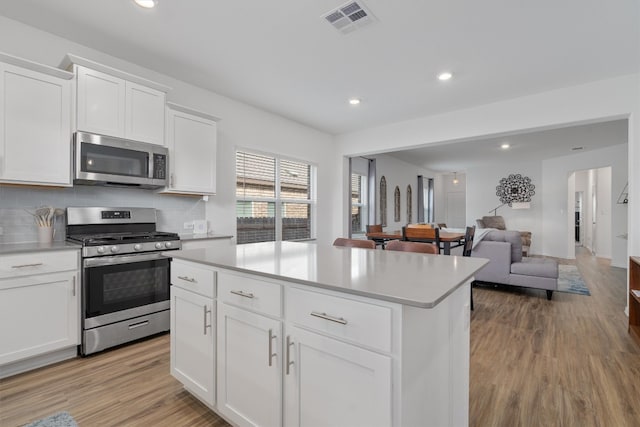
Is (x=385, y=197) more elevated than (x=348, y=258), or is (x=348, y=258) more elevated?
(x=385, y=197)

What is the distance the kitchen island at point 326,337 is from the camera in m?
1.04

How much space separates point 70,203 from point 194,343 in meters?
1.95

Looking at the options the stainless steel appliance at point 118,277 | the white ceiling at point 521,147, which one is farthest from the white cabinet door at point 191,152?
the white ceiling at point 521,147

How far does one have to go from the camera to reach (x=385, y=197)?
7438mm

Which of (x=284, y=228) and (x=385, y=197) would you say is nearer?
(x=284, y=228)

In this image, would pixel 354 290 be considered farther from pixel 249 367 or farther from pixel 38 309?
pixel 38 309

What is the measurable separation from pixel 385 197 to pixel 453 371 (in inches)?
245

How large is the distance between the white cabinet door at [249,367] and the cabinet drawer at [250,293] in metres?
0.04

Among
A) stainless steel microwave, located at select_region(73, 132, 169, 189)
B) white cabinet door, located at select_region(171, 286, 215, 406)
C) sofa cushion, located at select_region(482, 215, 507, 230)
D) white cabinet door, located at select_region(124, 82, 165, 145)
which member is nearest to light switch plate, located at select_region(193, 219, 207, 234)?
stainless steel microwave, located at select_region(73, 132, 169, 189)

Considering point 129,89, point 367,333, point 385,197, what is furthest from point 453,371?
point 385,197

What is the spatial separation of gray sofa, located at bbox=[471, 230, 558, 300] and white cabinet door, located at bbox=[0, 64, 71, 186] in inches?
186

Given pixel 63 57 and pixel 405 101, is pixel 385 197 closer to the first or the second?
pixel 405 101

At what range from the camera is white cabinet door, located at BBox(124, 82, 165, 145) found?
2.75 metres

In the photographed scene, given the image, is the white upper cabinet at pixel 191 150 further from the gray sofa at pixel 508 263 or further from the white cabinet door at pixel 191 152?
the gray sofa at pixel 508 263
